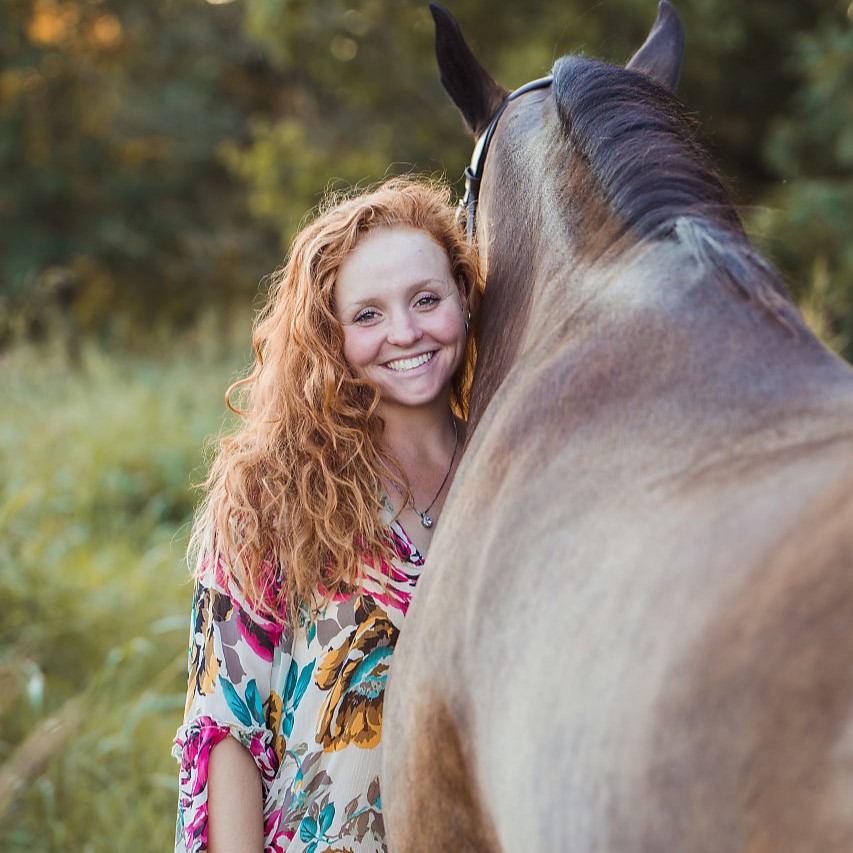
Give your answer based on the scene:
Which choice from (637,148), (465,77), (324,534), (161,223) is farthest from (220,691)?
(161,223)

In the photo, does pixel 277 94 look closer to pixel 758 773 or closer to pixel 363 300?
pixel 363 300

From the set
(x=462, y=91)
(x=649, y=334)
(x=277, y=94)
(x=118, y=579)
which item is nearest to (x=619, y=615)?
(x=649, y=334)

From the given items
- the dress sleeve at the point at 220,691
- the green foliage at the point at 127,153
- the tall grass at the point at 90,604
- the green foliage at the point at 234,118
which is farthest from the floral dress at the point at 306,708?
the green foliage at the point at 127,153

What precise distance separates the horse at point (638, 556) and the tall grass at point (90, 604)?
627mm

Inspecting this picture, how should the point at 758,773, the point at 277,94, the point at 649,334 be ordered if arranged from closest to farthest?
1. the point at 758,773
2. the point at 649,334
3. the point at 277,94

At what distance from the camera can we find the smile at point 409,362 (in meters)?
1.91

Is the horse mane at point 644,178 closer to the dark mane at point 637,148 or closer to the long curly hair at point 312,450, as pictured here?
the dark mane at point 637,148

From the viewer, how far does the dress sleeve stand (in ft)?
5.60

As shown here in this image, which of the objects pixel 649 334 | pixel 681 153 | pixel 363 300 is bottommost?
pixel 649 334

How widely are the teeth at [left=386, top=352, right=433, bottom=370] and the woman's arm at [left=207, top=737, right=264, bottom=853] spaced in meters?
0.71

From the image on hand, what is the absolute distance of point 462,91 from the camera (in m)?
2.27

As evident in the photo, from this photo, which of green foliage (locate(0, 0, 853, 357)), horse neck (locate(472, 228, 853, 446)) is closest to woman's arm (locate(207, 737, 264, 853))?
horse neck (locate(472, 228, 853, 446))

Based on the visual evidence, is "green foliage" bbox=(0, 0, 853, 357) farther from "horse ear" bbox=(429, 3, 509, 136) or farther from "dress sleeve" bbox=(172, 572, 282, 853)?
"dress sleeve" bbox=(172, 572, 282, 853)

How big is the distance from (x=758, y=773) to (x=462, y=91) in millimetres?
1745
